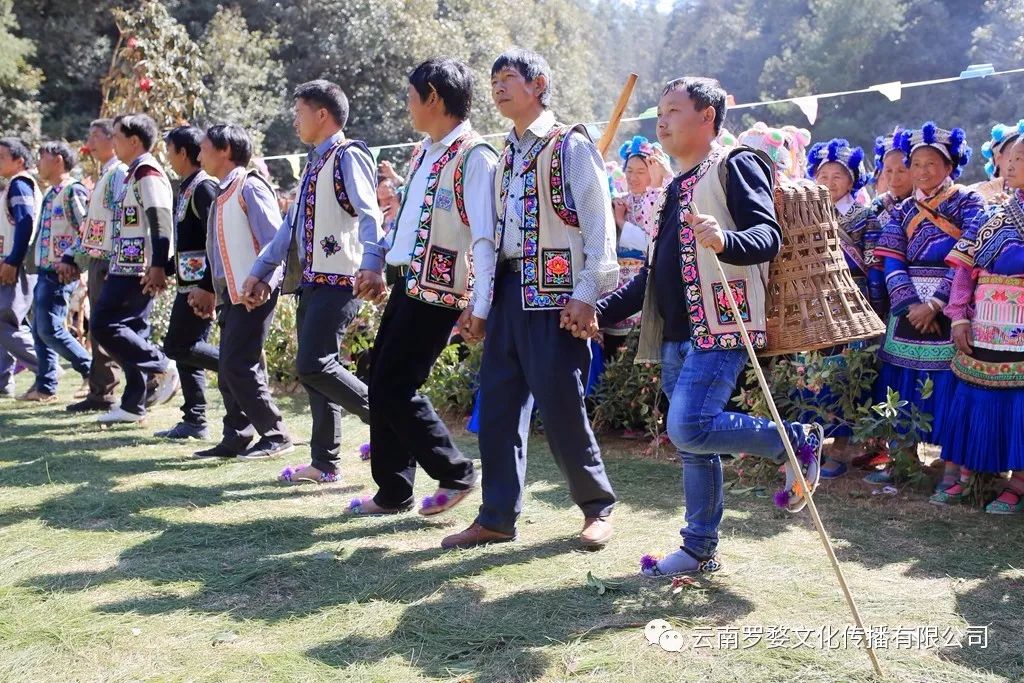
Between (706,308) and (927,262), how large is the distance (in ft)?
6.97

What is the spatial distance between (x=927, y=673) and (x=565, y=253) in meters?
1.96

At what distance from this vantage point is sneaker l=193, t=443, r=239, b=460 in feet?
19.9

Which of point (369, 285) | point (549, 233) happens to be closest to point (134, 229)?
point (369, 285)

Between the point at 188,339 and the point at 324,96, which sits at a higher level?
the point at 324,96

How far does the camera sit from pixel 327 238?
5.01m

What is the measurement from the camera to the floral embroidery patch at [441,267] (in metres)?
4.25

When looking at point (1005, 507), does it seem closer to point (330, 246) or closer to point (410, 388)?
point (410, 388)

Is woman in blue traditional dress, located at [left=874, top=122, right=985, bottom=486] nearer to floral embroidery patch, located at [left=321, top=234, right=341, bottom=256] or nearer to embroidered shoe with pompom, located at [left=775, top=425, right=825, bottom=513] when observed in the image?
embroidered shoe with pompom, located at [left=775, top=425, right=825, bottom=513]

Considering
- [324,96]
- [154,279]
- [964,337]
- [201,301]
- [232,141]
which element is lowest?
[964,337]

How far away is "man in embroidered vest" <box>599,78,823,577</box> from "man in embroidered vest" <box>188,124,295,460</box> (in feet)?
9.16

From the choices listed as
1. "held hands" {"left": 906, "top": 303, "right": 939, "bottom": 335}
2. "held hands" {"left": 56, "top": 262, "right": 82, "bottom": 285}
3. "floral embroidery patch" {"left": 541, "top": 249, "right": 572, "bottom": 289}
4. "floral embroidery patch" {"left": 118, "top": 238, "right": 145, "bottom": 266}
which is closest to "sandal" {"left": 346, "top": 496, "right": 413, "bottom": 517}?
"floral embroidery patch" {"left": 541, "top": 249, "right": 572, "bottom": 289}

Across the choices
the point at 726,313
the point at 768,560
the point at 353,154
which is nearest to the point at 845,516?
the point at 768,560

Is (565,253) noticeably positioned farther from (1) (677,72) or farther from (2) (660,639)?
(1) (677,72)

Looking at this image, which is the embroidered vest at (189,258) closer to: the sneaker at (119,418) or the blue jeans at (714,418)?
the sneaker at (119,418)
